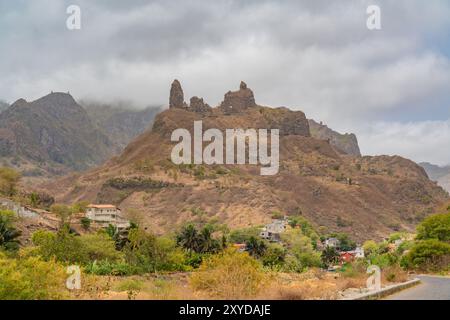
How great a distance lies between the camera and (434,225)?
4944 cm

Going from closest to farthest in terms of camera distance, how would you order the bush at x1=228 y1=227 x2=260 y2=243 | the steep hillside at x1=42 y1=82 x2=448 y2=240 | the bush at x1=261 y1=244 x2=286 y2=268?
the bush at x1=261 y1=244 x2=286 y2=268 → the bush at x1=228 y1=227 x2=260 y2=243 → the steep hillside at x1=42 y1=82 x2=448 y2=240

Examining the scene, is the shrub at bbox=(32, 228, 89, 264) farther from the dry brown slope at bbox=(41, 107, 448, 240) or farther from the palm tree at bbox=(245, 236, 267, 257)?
the dry brown slope at bbox=(41, 107, 448, 240)

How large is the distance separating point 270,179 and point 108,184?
5346cm

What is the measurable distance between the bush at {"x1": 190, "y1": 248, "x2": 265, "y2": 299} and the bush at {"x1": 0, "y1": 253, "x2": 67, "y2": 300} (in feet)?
16.6

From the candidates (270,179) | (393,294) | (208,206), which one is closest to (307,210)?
(270,179)

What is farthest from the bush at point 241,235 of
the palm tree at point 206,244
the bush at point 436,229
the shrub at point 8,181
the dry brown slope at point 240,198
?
the bush at point 436,229

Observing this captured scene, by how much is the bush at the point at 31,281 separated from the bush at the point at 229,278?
16.6 feet

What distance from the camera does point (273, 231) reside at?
122250mm

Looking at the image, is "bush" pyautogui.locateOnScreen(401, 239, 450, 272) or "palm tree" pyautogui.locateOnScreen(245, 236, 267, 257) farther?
"palm tree" pyautogui.locateOnScreen(245, 236, 267, 257)

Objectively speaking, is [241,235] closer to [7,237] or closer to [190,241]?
[190,241]

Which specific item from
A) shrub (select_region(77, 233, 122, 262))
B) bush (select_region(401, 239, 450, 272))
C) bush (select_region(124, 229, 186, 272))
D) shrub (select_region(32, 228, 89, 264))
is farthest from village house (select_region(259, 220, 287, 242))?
bush (select_region(401, 239, 450, 272))

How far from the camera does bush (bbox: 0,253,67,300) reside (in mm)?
18612

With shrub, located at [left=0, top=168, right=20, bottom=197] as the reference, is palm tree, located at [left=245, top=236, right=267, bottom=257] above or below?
below
